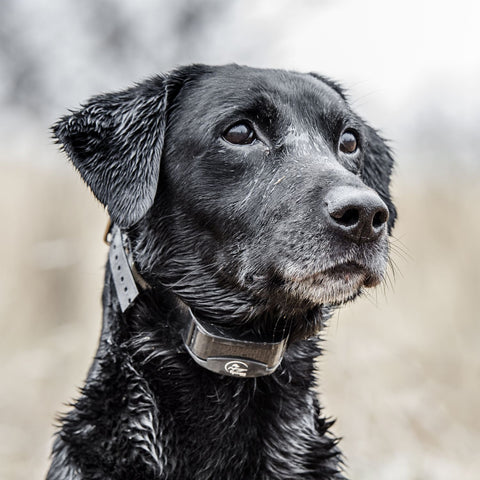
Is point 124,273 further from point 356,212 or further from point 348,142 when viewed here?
point 348,142

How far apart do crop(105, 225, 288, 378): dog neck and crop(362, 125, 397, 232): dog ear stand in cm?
101

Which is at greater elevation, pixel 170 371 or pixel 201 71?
pixel 201 71

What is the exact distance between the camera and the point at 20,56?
645 cm

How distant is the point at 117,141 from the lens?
2.82 metres

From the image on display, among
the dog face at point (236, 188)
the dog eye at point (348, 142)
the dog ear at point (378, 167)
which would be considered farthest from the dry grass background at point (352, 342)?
the dog face at point (236, 188)

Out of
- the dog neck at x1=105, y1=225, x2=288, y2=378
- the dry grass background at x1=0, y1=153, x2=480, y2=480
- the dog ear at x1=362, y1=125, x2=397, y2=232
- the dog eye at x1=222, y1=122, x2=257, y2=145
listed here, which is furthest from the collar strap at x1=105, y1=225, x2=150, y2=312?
the dry grass background at x1=0, y1=153, x2=480, y2=480

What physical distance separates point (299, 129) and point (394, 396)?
324 centimetres

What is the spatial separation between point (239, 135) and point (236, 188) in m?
0.23

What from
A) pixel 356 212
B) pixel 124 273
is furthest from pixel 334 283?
pixel 124 273

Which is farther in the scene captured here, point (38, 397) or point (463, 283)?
point (463, 283)

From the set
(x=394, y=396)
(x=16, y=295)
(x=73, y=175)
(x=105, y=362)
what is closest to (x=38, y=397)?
(x=16, y=295)

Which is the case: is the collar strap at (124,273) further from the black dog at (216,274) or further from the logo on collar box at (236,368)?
the logo on collar box at (236,368)

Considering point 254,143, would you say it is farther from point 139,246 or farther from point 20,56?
point 20,56

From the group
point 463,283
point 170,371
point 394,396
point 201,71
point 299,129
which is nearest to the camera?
point 170,371
